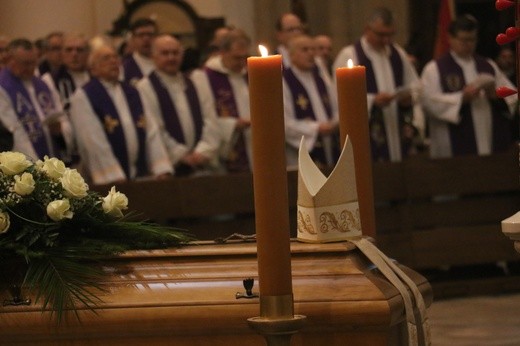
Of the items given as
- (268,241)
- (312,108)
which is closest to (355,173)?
(268,241)

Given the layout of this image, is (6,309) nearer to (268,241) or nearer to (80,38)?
(268,241)

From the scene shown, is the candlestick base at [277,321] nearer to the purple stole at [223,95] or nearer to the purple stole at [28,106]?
the purple stole at [28,106]

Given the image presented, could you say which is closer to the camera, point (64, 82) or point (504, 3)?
point (504, 3)

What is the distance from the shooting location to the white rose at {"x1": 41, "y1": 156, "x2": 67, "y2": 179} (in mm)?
2838

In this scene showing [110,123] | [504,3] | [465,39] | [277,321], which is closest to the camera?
[277,321]

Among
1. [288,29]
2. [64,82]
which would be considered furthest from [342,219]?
[288,29]

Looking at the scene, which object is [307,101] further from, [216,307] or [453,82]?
[216,307]

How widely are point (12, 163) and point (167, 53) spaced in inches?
249

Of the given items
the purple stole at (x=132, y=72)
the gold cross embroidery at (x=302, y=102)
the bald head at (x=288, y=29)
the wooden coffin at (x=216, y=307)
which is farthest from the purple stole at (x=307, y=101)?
the wooden coffin at (x=216, y=307)

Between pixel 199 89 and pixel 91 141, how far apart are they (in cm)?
101

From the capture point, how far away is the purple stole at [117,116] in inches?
354

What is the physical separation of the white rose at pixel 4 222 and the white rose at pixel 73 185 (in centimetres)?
16

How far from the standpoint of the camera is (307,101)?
31.8 feet

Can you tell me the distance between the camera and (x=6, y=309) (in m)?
2.54
